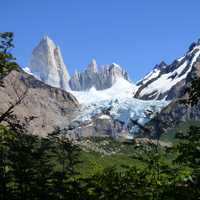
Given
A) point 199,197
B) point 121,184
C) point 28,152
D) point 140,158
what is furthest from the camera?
point 28,152

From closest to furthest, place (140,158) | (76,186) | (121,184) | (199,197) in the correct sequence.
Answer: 1. (199,197)
2. (140,158)
3. (121,184)
4. (76,186)

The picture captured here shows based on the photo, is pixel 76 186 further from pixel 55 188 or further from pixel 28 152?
pixel 28 152

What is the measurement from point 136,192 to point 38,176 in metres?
8.31

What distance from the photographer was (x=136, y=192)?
2880 cm

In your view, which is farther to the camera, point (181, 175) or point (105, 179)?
point (105, 179)

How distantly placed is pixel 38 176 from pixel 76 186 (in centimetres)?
304

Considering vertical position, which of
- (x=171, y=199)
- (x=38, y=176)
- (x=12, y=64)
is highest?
(x=12, y=64)

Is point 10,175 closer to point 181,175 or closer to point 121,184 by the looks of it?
point 121,184

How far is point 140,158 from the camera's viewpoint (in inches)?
1077

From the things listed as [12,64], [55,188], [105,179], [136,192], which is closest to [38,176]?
[55,188]

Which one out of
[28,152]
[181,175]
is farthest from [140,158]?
[28,152]

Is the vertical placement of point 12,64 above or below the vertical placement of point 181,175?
above

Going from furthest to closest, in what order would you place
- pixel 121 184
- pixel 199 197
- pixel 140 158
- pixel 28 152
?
pixel 28 152
pixel 121 184
pixel 140 158
pixel 199 197

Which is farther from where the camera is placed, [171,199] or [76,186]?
[76,186]
